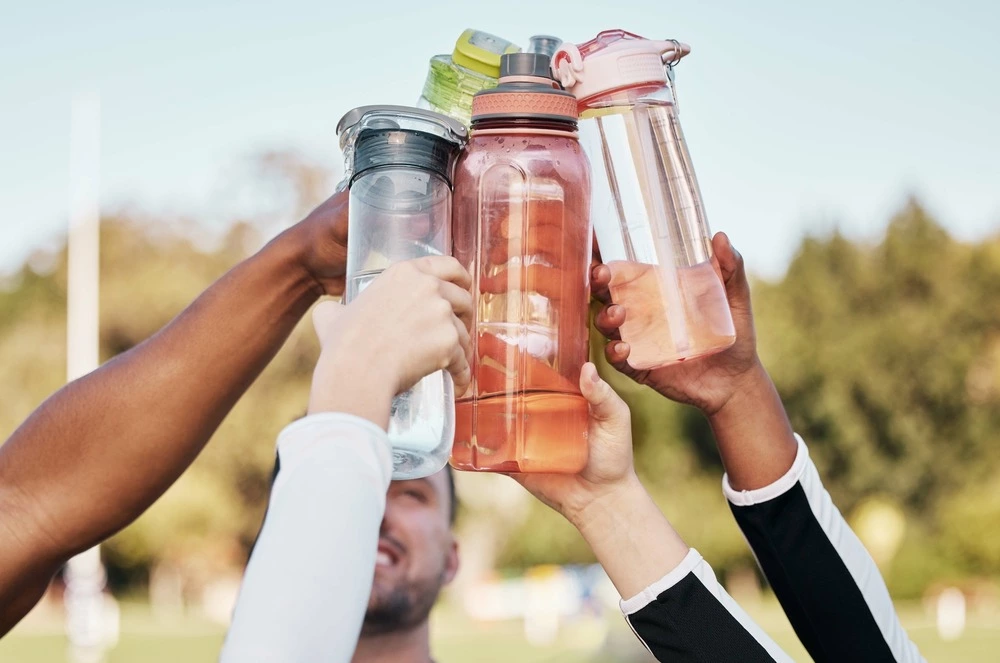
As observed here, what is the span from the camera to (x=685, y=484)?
23.6 meters

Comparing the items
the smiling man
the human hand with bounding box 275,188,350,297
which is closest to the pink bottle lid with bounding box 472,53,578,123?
the human hand with bounding box 275,188,350,297

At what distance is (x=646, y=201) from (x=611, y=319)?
7.6 inches

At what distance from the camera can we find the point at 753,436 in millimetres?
2271

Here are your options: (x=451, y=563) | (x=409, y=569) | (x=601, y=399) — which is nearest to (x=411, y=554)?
Answer: (x=409, y=569)

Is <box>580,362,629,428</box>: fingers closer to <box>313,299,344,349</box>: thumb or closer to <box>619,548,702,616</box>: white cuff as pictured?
<box>619,548,702,616</box>: white cuff

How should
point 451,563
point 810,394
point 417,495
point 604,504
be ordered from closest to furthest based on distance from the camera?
point 604,504
point 417,495
point 451,563
point 810,394

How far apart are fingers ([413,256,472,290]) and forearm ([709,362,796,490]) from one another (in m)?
0.96

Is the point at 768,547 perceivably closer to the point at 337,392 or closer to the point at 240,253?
the point at 337,392

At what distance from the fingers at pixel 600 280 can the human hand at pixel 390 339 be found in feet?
1.36

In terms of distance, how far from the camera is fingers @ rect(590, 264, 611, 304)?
183cm

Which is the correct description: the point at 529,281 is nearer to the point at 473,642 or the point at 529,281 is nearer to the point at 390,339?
the point at 390,339

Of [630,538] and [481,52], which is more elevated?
[481,52]

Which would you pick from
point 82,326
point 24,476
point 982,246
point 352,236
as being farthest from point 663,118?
point 982,246

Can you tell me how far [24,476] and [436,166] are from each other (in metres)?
1.03
